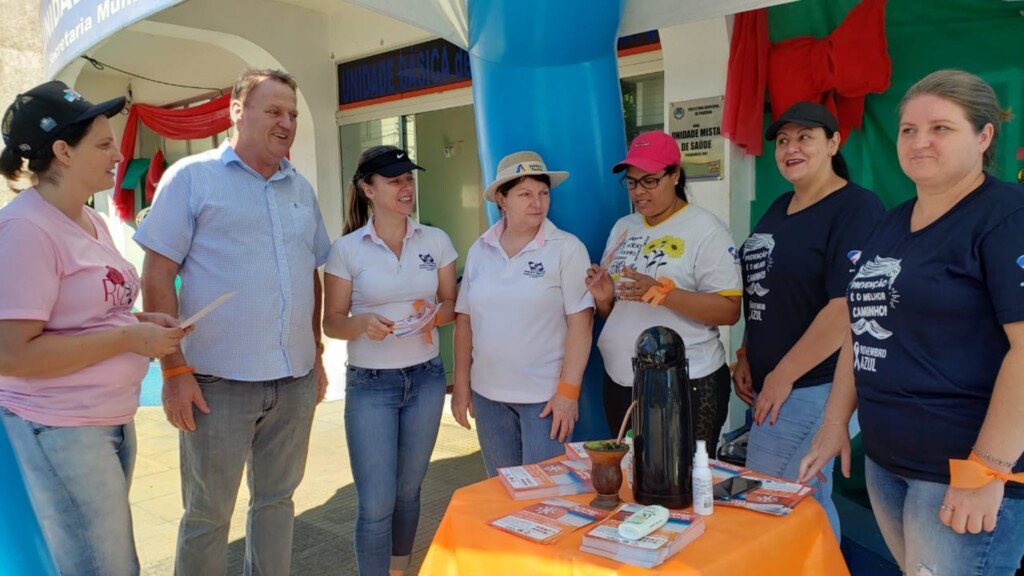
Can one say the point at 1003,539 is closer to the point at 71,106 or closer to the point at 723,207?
the point at 71,106

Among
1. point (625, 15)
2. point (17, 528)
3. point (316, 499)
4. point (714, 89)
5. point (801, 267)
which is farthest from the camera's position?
point (316, 499)

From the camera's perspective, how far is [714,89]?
155 inches

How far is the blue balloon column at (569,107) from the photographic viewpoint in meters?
2.66

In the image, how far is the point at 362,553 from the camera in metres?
2.60

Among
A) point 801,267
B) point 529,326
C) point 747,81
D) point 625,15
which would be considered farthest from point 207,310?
point 747,81

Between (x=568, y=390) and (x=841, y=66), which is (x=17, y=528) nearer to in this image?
(x=568, y=390)

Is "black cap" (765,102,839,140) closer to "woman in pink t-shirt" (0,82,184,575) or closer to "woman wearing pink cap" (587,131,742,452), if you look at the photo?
"woman wearing pink cap" (587,131,742,452)

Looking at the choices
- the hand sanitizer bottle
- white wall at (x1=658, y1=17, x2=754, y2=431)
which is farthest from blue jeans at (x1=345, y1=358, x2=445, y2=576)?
white wall at (x1=658, y1=17, x2=754, y2=431)

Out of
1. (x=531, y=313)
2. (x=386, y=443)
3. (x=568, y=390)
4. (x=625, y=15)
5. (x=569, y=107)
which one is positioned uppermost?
(x=625, y=15)

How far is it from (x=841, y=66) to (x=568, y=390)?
2059 mm

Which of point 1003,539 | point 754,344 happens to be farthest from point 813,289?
point 1003,539

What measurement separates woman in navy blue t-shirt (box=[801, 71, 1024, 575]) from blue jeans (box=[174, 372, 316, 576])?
5.82 feet

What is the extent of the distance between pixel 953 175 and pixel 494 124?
65.2 inches

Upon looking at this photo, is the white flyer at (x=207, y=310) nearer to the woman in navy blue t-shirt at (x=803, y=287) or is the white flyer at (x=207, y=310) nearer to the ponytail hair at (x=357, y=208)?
the ponytail hair at (x=357, y=208)
